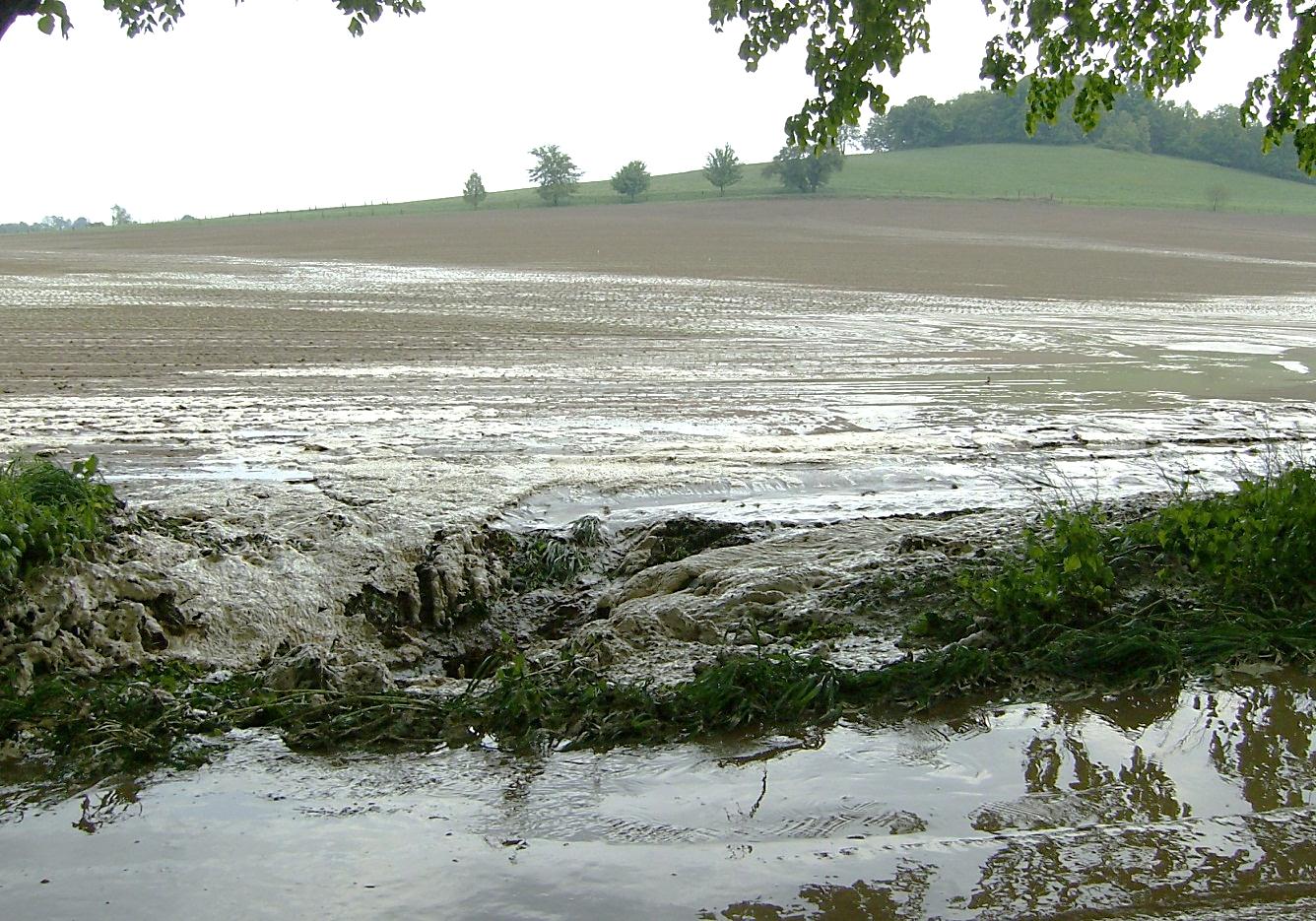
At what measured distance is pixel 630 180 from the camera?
77.4 m

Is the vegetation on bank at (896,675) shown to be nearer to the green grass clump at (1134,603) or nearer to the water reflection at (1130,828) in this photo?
the green grass clump at (1134,603)

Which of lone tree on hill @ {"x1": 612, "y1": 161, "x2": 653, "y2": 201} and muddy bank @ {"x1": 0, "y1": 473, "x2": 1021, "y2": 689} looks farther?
lone tree on hill @ {"x1": 612, "y1": 161, "x2": 653, "y2": 201}

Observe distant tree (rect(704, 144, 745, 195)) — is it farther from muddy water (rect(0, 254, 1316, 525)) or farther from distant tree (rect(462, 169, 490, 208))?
muddy water (rect(0, 254, 1316, 525))

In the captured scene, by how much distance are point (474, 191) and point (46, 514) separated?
76594 millimetres

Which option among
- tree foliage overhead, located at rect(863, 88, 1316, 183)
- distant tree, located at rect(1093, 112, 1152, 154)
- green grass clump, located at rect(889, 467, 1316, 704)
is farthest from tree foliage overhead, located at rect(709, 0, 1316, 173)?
distant tree, located at rect(1093, 112, 1152, 154)

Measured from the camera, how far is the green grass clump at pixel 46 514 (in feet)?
15.3

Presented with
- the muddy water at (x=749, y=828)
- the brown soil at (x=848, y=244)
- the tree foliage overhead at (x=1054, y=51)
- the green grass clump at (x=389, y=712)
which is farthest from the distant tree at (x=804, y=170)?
the muddy water at (x=749, y=828)

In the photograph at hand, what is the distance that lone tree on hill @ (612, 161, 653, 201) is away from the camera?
77.4 metres

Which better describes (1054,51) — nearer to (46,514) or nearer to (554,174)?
(46,514)

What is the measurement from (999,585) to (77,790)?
3528 millimetres

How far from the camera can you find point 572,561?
613cm

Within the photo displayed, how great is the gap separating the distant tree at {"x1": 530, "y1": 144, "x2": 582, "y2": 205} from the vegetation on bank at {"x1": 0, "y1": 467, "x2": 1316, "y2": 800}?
240ft

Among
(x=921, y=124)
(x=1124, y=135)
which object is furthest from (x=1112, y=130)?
(x=921, y=124)

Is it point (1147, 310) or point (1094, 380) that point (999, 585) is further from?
point (1147, 310)
